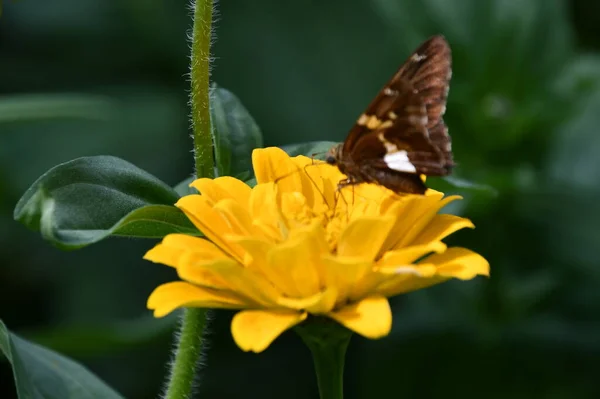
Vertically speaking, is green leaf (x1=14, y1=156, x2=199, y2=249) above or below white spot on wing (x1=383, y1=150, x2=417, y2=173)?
below

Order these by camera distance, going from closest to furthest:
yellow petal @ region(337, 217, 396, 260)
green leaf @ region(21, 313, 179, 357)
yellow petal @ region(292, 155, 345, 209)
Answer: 1. yellow petal @ region(337, 217, 396, 260)
2. yellow petal @ region(292, 155, 345, 209)
3. green leaf @ region(21, 313, 179, 357)

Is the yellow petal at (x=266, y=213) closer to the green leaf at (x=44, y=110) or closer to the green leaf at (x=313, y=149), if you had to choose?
the green leaf at (x=313, y=149)

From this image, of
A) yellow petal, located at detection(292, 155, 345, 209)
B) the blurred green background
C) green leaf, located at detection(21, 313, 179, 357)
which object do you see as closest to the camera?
yellow petal, located at detection(292, 155, 345, 209)

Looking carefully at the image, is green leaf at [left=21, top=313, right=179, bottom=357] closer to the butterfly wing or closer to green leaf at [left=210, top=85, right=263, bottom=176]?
green leaf at [left=210, top=85, right=263, bottom=176]

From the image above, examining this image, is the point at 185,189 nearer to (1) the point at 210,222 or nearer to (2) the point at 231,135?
(2) the point at 231,135

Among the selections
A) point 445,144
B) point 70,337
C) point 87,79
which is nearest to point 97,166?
point 445,144

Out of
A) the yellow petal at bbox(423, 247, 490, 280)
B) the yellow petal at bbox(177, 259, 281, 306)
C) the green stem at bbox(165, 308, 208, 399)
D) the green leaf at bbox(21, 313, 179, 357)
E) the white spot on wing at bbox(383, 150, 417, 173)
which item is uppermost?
the white spot on wing at bbox(383, 150, 417, 173)

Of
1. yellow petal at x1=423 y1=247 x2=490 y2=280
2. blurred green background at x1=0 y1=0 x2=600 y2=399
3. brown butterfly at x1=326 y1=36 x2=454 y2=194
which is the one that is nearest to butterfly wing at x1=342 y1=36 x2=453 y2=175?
brown butterfly at x1=326 y1=36 x2=454 y2=194

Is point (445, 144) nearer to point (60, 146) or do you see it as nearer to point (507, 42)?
point (507, 42)
